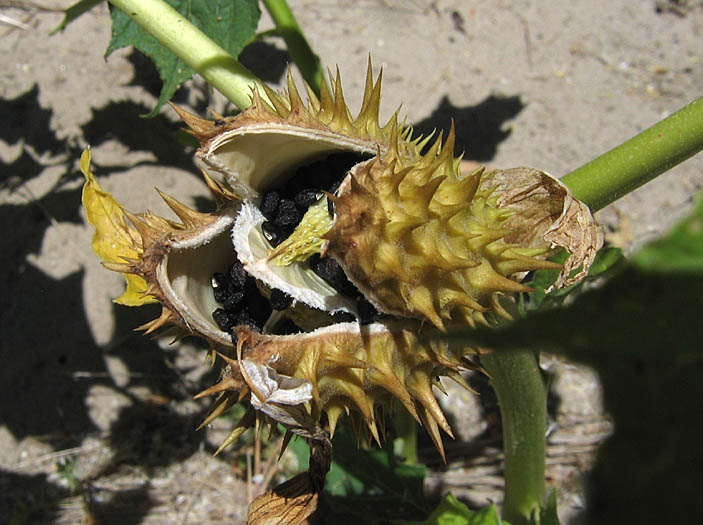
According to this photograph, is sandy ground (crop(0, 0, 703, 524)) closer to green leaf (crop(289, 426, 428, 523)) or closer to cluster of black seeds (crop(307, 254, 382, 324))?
green leaf (crop(289, 426, 428, 523))

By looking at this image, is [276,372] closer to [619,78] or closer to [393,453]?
[393,453]

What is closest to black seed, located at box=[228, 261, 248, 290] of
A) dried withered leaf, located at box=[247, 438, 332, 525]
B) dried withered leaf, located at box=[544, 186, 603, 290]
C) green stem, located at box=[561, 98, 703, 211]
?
dried withered leaf, located at box=[247, 438, 332, 525]

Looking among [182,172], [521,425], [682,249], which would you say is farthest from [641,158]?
[182,172]

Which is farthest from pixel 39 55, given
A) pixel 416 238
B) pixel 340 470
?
pixel 416 238

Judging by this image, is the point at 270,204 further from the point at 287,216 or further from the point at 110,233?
the point at 110,233

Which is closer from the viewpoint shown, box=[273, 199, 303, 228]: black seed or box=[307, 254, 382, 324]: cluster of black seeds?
box=[307, 254, 382, 324]: cluster of black seeds

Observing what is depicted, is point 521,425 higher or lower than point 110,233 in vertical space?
lower

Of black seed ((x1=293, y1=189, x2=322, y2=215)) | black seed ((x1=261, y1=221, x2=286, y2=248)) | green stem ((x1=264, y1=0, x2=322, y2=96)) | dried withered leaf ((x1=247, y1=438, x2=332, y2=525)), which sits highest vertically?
green stem ((x1=264, y1=0, x2=322, y2=96))
